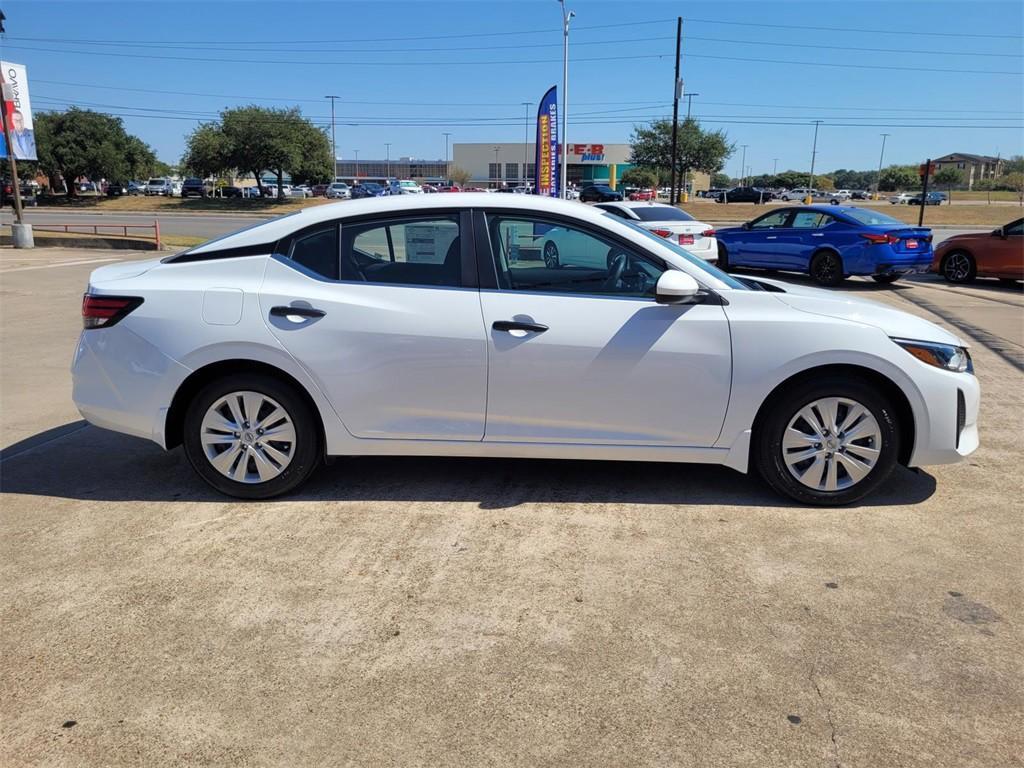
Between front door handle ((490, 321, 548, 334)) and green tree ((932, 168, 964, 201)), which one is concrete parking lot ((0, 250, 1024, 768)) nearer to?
front door handle ((490, 321, 548, 334))

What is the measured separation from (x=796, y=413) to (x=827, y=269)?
11.9 meters

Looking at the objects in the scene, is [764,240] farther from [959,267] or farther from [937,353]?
[937,353]

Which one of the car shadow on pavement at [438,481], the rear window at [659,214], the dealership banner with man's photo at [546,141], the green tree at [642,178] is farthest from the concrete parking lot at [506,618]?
the green tree at [642,178]

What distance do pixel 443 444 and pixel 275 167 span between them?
58883mm

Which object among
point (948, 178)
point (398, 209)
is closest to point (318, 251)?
point (398, 209)

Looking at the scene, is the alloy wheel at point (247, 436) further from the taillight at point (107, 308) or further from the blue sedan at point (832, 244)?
the blue sedan at point (832, 244)

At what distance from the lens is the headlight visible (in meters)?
4.30

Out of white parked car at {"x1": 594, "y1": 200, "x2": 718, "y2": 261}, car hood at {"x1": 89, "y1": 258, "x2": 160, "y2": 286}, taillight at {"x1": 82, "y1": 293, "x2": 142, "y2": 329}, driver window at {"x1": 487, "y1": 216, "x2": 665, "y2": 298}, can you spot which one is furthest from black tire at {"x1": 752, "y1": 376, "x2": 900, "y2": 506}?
white parked car at {"x1": 594, "y1": 200, "x2": 718, "y2": 261}

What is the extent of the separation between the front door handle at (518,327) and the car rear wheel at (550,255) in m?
0.42

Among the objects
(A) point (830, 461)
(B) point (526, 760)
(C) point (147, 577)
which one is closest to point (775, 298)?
(A) point (830, 461)

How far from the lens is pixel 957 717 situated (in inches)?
106

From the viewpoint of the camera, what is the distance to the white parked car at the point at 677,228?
14.4 metres

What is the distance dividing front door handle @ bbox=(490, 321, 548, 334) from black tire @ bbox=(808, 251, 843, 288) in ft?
39.9

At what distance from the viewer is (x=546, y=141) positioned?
98.9 feet
